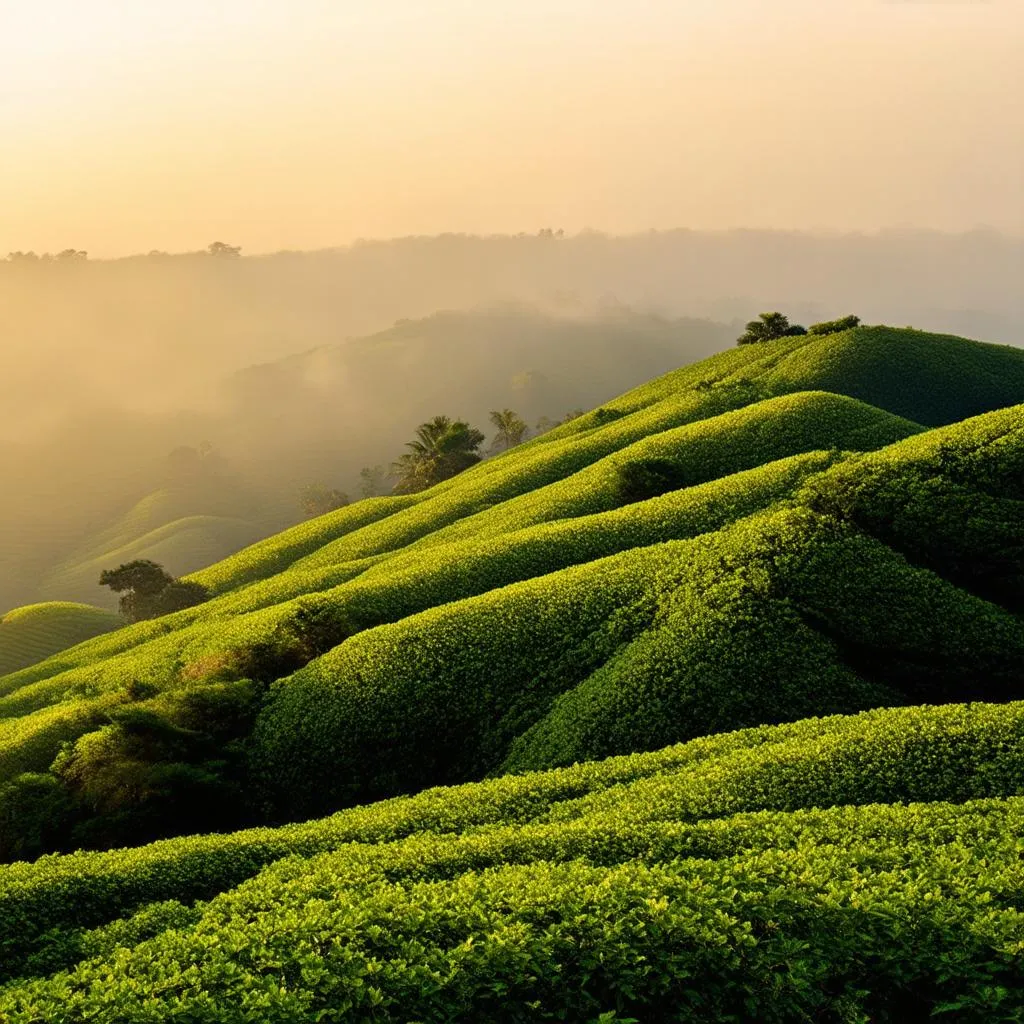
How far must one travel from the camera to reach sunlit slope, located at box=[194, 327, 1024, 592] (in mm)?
68812

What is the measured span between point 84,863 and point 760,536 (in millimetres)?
26275

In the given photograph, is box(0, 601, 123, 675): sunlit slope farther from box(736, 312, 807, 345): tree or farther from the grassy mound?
box(736, 312, 807, 345): tree

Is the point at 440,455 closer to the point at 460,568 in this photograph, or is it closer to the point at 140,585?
the point at 140,585

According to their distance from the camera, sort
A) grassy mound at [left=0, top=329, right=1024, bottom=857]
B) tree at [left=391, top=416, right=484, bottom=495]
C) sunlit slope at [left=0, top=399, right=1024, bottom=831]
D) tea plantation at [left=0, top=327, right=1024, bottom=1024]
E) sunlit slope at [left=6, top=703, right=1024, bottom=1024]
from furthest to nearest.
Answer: tree at [left=391, top=416, right=484, bottom=495]
sunlit slope at [left=0, top=399, right=1024, bottom=831]
grassy mound at [left=0, top=329, right=1024, bottom=857]
tea plantation at [left=0, top=327, right=1024, bottom=1024]
sunlit slope at [left=6, top=703, right=1024, bottom=1024]

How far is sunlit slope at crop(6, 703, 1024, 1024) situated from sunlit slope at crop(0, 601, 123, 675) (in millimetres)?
91131

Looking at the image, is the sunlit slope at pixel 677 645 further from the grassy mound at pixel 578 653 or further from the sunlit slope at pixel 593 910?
the sunlit slope at pixel 593 910

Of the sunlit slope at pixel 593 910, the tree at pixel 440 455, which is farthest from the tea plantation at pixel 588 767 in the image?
the tree at pixel 440 455

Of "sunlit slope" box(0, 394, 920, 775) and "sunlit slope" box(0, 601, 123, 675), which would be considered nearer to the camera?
"sunlit slope" box(0, 394, 920, 775)

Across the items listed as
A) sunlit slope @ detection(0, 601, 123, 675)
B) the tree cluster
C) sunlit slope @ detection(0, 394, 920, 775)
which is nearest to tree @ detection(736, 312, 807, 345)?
the tree cluster

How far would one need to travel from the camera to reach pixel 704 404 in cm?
7456

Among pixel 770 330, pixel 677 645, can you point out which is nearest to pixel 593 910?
pixel 677 645

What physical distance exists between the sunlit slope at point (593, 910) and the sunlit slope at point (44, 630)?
91.1 m

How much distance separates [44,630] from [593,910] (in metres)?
110

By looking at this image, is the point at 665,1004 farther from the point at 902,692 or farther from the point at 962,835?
the point at 902,692
